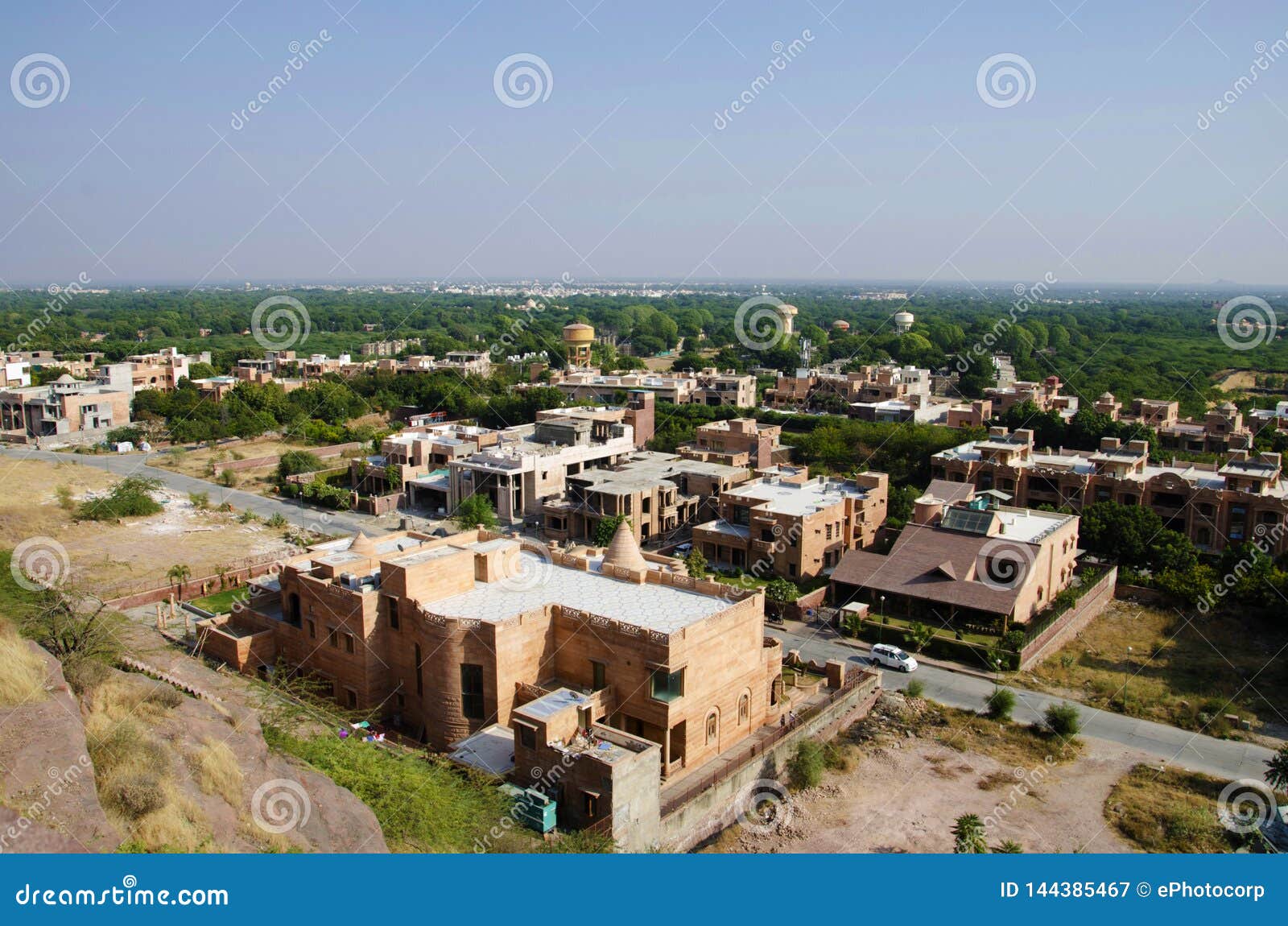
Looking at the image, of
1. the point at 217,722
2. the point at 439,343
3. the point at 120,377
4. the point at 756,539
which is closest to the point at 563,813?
the point at 217,722

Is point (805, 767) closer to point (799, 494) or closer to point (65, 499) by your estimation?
point (799, 494)

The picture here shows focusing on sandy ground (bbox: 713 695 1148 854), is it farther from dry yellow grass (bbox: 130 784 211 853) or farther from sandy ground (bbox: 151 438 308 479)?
sandy ground (bbox: 151 438 308 479)

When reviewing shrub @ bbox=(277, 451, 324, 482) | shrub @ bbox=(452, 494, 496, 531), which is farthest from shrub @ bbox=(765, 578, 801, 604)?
shrub @ bbox=(277, 451, 324, 482)

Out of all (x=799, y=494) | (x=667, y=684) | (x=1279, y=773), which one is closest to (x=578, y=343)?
(x=799, y=494)

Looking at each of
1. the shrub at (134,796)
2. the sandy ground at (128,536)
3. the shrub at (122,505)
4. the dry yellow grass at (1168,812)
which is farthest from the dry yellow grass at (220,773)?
the shrub at (122,505)

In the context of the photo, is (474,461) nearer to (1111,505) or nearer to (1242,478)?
(1111,505)

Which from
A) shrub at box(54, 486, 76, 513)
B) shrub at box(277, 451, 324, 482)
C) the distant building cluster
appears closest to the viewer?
the distant building cluster
